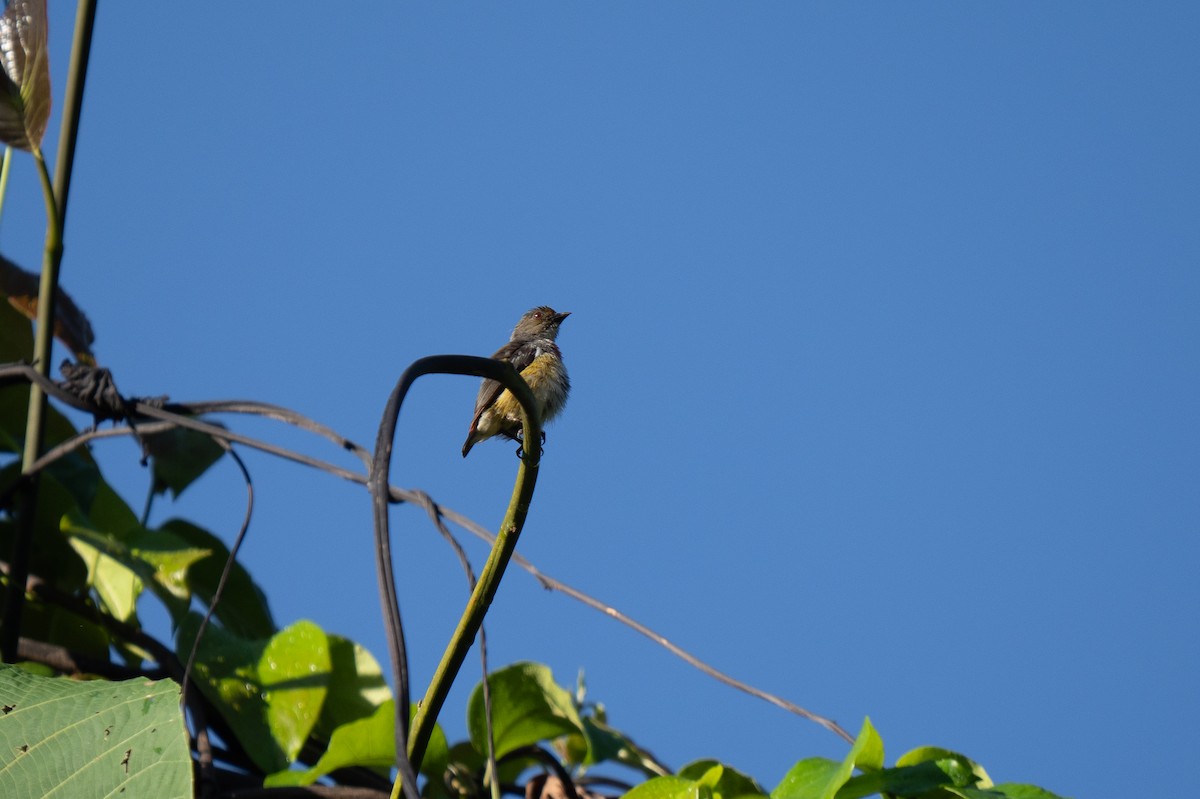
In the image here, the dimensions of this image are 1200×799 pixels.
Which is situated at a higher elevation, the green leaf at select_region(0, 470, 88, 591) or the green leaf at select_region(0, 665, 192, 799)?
the green leaf at select_region(0, 665, 192, 799)

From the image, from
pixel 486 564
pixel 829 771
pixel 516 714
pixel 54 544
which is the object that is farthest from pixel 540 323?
pixel 486 564

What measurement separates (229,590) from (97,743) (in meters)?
1.50

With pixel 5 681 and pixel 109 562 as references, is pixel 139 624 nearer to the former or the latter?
pixel 109 562

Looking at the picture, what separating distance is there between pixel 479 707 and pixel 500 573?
0.93 metres

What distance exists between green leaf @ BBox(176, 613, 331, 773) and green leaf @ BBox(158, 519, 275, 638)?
528 mm

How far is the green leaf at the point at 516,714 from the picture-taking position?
226 cm

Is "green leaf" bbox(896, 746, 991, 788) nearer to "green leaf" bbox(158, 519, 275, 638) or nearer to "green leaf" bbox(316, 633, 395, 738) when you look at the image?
"green leaf" bbox(316, 633, 395, 738)

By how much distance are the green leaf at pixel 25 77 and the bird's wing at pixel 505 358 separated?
6.00ft

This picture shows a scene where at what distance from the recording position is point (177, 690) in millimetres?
1446

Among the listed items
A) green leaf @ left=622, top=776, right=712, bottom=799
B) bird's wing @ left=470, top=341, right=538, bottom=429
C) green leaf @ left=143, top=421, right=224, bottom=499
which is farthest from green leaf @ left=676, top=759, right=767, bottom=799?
bird's wing @ left=470, top=341, right=538, bottom=429

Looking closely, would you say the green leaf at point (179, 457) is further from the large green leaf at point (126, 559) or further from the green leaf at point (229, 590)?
the large green leaf at point (126, 559)

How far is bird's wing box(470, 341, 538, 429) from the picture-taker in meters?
4.05

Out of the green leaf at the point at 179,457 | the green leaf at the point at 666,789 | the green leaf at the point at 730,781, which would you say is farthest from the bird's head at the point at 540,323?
the green leaf at the point at 666,789

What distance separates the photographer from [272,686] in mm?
2303
